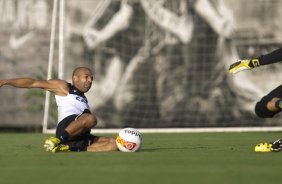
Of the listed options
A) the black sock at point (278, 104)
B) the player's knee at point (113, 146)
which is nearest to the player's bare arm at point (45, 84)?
the player's knee at point (113, 146)

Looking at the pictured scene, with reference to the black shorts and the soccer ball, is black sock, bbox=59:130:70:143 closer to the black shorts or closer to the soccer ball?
the black shorts

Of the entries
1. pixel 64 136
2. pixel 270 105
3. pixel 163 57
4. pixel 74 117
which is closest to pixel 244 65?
pixel 270 105

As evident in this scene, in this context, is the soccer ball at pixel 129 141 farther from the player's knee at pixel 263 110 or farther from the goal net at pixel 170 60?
the goal net at pixel 170 60

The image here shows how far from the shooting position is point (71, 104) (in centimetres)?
970

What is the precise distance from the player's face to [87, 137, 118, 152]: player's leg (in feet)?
2.44

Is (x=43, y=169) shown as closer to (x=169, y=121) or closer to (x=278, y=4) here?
(x=169, y=121)

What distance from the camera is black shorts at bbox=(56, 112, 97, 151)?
31.2 ft

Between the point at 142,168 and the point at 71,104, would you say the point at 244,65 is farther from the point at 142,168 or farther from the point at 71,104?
the point at 142,168

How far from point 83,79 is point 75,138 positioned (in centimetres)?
82

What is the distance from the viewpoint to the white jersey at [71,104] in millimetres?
9648

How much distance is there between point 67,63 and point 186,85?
321 centimetres

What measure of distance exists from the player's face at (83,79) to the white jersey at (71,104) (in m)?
0.09

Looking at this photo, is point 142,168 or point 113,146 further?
point 113,146

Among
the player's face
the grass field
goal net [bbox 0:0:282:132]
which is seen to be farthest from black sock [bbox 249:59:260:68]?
goal net [bbox 0:0:282:132]
